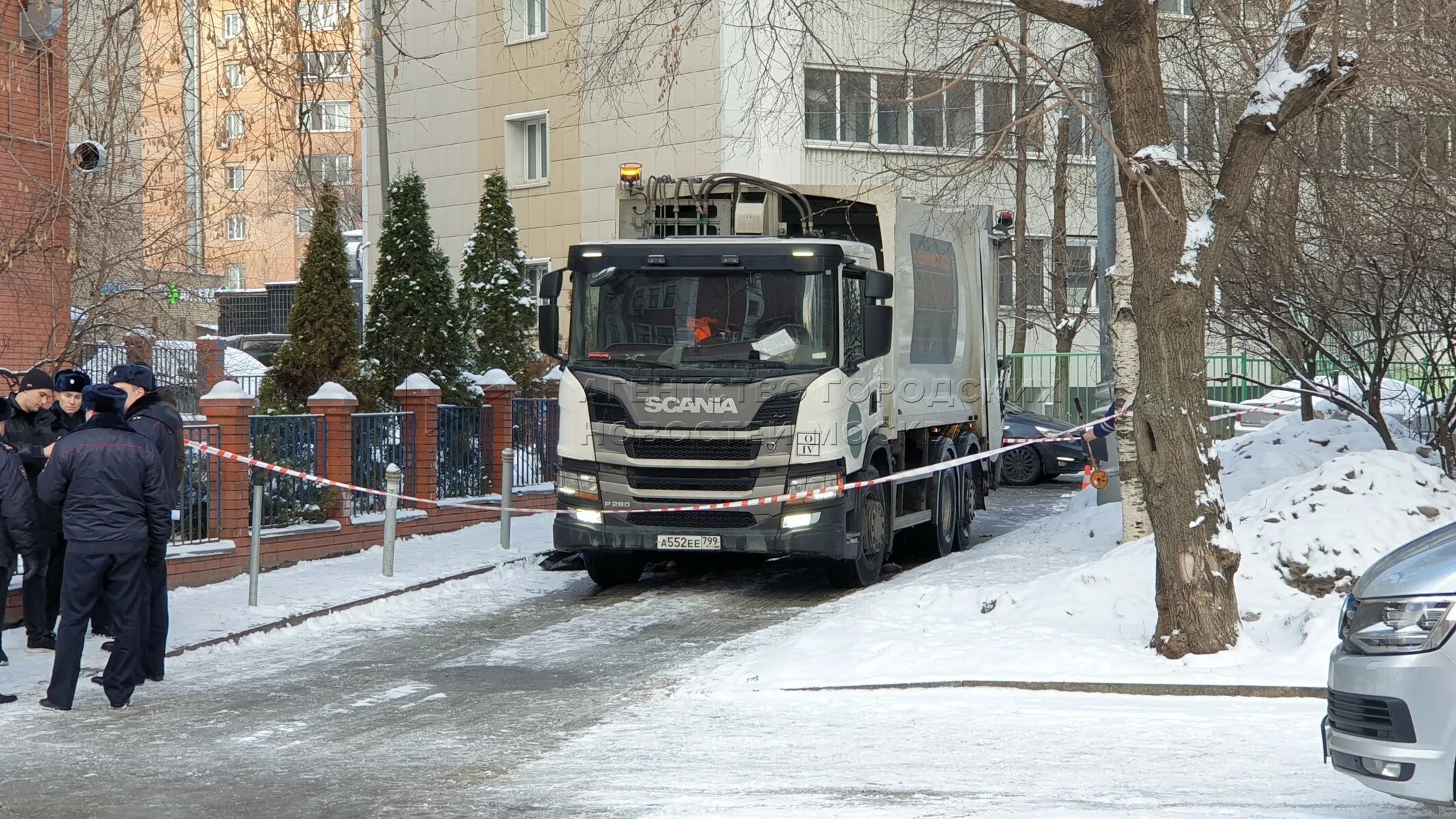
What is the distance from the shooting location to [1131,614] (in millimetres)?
10508

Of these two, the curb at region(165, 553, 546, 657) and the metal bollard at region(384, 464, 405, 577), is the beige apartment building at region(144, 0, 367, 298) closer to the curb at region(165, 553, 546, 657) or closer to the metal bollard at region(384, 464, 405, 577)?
the curb at region(165, 553, 546, 657)

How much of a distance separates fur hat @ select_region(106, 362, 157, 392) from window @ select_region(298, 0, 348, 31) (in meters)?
2.28

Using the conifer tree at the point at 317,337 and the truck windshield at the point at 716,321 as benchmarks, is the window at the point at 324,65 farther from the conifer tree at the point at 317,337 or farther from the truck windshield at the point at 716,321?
the conifer tree at the point at 317,337

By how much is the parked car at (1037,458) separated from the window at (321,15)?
54.0 feet

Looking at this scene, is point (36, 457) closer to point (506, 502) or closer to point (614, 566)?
point (614, 566)

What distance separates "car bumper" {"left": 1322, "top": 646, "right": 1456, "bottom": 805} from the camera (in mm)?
5363

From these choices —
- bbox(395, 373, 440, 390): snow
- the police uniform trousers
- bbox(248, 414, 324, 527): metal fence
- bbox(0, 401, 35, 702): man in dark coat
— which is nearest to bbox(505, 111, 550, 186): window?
bbox(395, 373, 440, 390): snow

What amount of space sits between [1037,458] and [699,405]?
1377cm

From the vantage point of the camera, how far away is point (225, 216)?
13555mm

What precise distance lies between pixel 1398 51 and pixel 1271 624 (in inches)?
165

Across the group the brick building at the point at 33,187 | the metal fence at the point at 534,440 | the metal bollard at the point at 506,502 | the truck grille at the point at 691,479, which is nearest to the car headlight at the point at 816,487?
the truck grille at the point at 691,479

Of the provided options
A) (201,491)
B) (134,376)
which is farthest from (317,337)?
(134,376)

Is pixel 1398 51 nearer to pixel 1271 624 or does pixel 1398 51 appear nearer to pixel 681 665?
pixel 1271 624

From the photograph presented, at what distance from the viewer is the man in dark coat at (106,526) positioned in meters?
8.92
